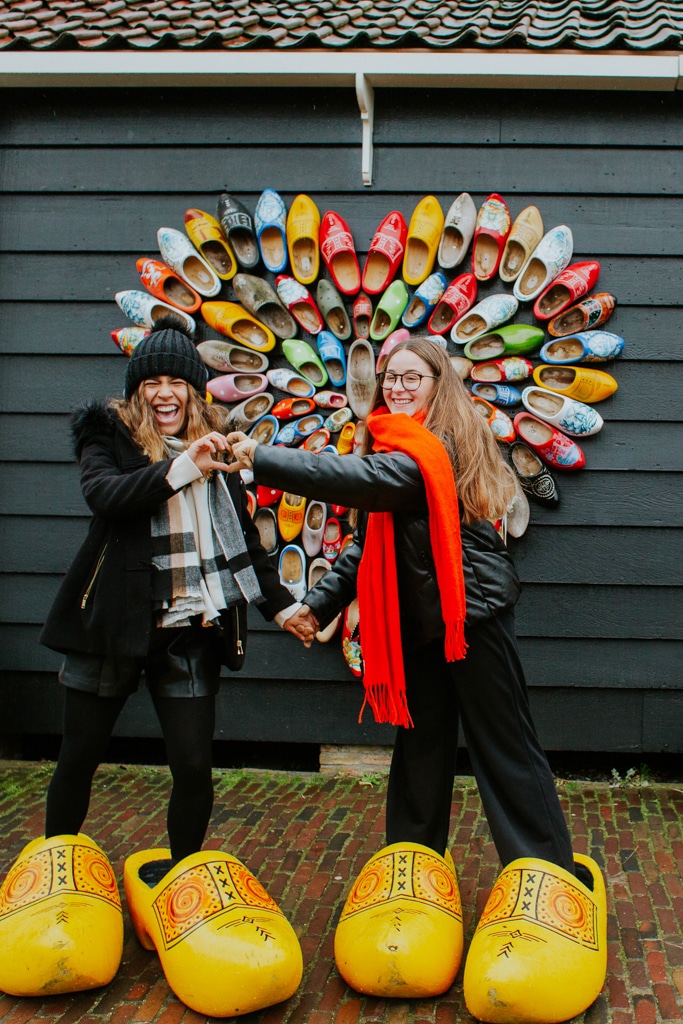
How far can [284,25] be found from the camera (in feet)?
12.1

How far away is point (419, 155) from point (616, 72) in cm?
82

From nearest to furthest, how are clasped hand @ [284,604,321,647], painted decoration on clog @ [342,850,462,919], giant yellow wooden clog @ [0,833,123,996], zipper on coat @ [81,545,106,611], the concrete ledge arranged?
giant yellow wooden clog @ [0,833,123,996] < painted decoration on clog @ [342,850,462,919] < zipper on coat @ [81,545,106,611] < clasped hand @ [284,604,321,647] < the concrete ledge

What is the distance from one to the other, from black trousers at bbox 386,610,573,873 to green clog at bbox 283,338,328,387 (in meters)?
1.67

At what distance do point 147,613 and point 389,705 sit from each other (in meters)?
0.67

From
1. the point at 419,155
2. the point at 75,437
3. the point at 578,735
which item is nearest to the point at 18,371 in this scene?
the point at 75,437

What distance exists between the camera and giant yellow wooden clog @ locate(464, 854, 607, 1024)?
1.84 m

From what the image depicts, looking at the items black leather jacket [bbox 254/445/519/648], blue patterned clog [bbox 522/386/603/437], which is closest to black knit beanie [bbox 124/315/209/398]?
black leather jacket [bbox 254/445/519/648]

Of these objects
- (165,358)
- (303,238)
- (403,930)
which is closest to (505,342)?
(303,238)

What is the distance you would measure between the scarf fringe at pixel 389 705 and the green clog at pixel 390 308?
1.77m

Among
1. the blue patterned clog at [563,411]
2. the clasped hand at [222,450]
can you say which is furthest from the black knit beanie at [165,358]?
the blue patterned clog at [563,411]

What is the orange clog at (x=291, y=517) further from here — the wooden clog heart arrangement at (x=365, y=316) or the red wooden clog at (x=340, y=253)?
the red wooden clog at (x=340, y=253)

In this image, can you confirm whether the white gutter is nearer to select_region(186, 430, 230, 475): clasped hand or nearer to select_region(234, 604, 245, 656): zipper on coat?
select_region(186, 430, 230, 475): clasped hand

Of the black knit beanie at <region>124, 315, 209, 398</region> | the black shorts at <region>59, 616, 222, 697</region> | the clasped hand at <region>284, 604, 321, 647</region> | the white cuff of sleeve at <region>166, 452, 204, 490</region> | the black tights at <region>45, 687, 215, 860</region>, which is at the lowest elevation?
the black tights at <region>45, 687, 215, 860</region>

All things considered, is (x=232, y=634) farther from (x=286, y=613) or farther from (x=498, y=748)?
(x=498, y=748)
